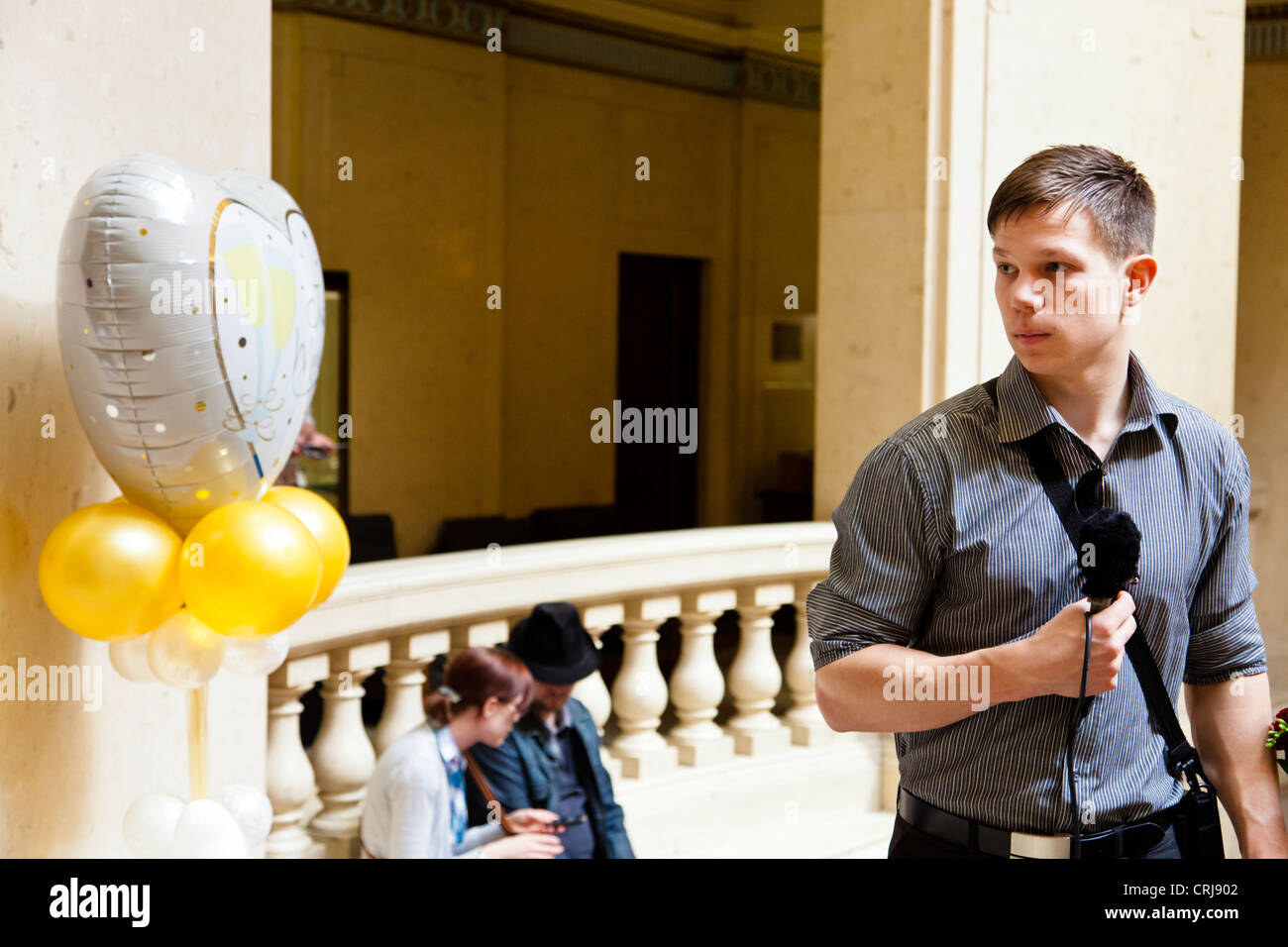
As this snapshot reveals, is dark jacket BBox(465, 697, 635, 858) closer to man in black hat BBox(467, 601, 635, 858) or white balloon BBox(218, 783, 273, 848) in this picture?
man in black hat BBox(467, 601, 635, 858)

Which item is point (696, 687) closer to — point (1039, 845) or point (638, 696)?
point (638, 696)

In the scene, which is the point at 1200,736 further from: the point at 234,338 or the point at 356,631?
Result: the point at 356,631

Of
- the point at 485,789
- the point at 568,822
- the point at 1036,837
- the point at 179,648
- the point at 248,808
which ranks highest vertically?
the point at 179,648

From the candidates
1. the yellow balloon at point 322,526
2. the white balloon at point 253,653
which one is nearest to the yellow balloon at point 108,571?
the white balloon at point 253,653

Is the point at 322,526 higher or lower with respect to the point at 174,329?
lower

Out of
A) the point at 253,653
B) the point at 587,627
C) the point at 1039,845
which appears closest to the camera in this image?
the point at 1039,845

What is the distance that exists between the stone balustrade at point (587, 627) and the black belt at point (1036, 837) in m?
1.50

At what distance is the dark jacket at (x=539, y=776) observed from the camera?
9.32 feet

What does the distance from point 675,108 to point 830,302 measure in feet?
17.0

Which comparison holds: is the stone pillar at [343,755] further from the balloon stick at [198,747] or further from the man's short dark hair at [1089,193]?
the man's short dark hair at [1089,193]

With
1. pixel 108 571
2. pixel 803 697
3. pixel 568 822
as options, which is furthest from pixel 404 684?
pixel 803 697

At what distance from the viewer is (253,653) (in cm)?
228

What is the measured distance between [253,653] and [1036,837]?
4.37 ft

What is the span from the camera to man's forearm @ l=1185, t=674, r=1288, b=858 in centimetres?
170
